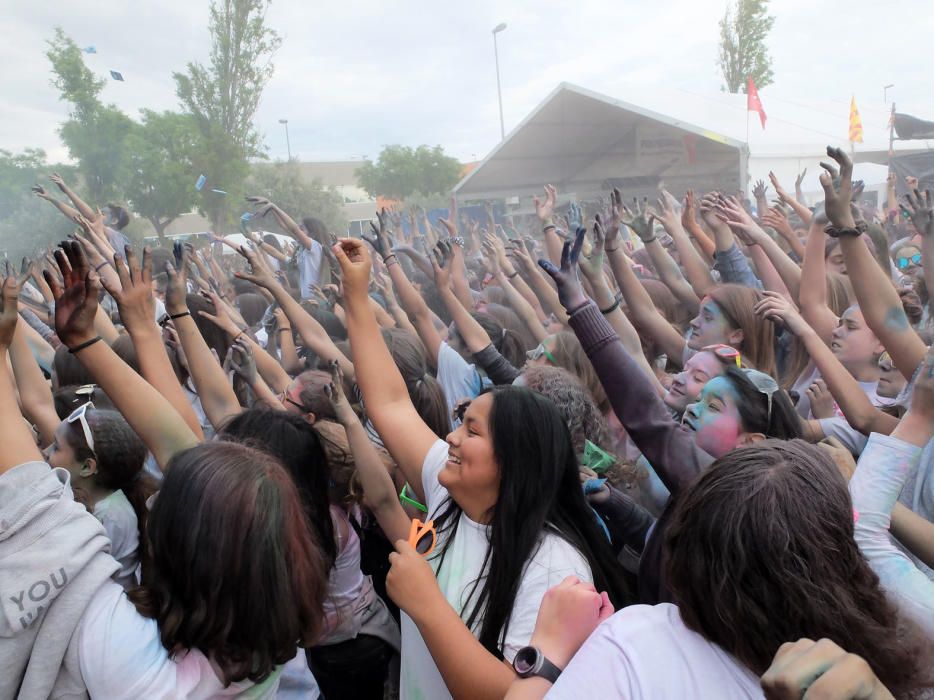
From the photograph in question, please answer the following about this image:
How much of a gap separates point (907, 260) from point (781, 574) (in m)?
5.76

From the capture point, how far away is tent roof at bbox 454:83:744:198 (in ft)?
55.7

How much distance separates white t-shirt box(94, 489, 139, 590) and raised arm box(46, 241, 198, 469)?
0.34 meters

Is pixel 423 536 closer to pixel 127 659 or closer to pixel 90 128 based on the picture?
pixel 127 659

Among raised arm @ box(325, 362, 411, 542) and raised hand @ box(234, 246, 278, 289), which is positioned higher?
raised hand @ box(234, 246, 278, 289)

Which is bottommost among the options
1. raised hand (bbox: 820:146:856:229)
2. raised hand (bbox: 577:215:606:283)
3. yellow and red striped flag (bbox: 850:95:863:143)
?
raised hand (bbox: 577:215:606:283)

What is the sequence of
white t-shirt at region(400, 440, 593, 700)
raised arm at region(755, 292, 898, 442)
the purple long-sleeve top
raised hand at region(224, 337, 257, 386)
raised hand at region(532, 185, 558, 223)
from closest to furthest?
white t-shirt at region(400, 440, 593, 700)
the purple long-sleeve top
raised arm at region(755, 292, 898, 442)
raised hand at region(224, 337, 257, 386)
raised hand at region(532, 185, 558, 223)

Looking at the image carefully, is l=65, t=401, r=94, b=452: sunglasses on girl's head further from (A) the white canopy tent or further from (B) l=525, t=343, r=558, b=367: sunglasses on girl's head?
(A) the white canopy tent

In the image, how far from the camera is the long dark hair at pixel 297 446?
Answer: 2.04 metres

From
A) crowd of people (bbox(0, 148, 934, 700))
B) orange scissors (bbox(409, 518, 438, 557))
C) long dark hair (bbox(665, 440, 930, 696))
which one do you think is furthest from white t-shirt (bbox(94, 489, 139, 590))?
long dark hair (bbox(665, 440, 930, 696))

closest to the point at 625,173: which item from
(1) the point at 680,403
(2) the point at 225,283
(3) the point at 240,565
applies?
(2) the point at 225,283

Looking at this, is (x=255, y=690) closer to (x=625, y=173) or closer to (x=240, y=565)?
(x=240, y=565)

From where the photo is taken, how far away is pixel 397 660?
2533 millimetres

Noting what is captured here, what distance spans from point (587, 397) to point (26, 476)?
1.68m

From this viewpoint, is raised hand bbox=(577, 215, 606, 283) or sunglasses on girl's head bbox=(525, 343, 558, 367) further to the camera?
sunglasses on girl's head bbox=(525, 343, 558, 367)
